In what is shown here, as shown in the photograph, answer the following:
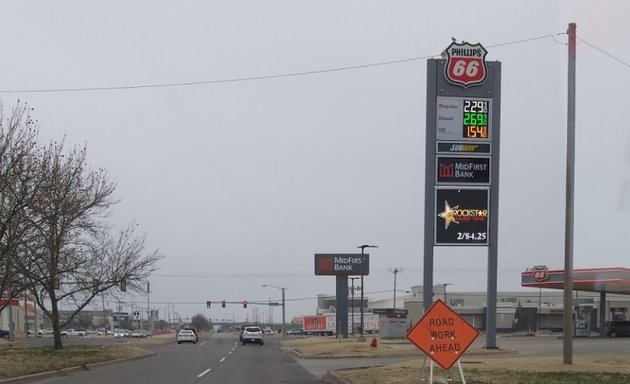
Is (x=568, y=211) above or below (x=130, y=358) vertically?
above

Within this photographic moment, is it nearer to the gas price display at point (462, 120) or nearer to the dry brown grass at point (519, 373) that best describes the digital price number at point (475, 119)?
the gas price display at point (462, 120)

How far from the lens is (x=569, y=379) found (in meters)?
16.7

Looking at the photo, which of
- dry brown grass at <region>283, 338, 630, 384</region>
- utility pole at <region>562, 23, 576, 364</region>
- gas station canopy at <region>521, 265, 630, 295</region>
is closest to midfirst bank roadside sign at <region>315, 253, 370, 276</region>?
gas station canopy at <region>521, 265, 630, 295</region>

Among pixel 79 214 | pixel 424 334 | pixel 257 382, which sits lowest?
pixel 257 382

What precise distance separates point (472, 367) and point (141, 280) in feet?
68.1

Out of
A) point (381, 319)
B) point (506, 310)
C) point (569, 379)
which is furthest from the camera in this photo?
point (506, 310)

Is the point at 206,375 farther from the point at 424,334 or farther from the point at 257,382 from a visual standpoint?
the point at 424,334

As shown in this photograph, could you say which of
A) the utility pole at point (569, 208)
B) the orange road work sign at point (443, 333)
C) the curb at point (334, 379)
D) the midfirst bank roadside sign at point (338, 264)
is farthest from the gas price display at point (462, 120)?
the midfirst bank roadside sign at point (338, 264)

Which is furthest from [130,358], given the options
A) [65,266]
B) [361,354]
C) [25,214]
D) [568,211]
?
[568,211]

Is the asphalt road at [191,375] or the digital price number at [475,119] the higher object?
the digital price number at [475,119]

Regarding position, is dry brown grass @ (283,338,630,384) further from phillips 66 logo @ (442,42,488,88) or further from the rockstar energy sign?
phillips 66 logo @ (442,42,488,88)

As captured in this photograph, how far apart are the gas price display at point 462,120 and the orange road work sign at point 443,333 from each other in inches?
432

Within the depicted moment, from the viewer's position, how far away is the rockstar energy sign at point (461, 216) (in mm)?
23844

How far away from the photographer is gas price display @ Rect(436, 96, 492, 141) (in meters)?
24.2
